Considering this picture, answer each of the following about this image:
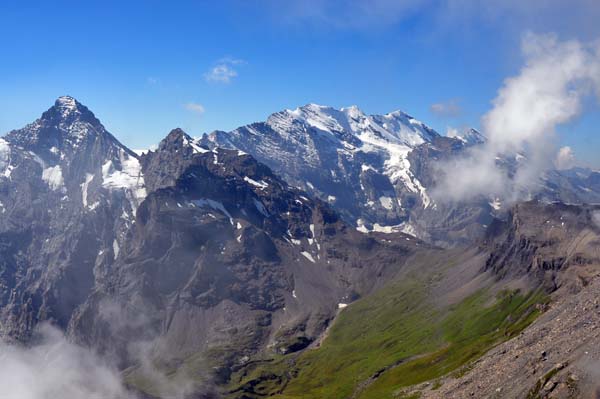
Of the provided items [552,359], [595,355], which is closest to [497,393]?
[552,359]

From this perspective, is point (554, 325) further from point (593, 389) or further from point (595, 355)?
point (593, 389)

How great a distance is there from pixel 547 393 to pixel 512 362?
35435 millimetres

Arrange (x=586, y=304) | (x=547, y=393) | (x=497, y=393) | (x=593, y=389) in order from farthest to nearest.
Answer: (x=586, y=304)
(x=497, y=393)
(x=547, y=393)
(x=593, y=389)

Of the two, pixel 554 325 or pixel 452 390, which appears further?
pixel 554 325

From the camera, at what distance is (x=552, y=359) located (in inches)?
6289

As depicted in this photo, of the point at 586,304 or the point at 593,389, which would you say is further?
the point at 586,304

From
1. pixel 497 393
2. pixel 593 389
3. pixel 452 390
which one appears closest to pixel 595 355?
pixel 593 389

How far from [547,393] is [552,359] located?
20709 millimetres

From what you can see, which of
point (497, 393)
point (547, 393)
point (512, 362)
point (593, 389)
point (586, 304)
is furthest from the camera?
point (586, 304)

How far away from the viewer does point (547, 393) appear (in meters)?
141

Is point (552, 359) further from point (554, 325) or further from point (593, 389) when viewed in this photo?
point (554, 325)

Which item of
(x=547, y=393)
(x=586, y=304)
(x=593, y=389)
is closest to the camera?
(x=593, y=389)

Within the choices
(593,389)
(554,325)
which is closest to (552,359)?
(593,389)

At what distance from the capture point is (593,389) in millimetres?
132375
